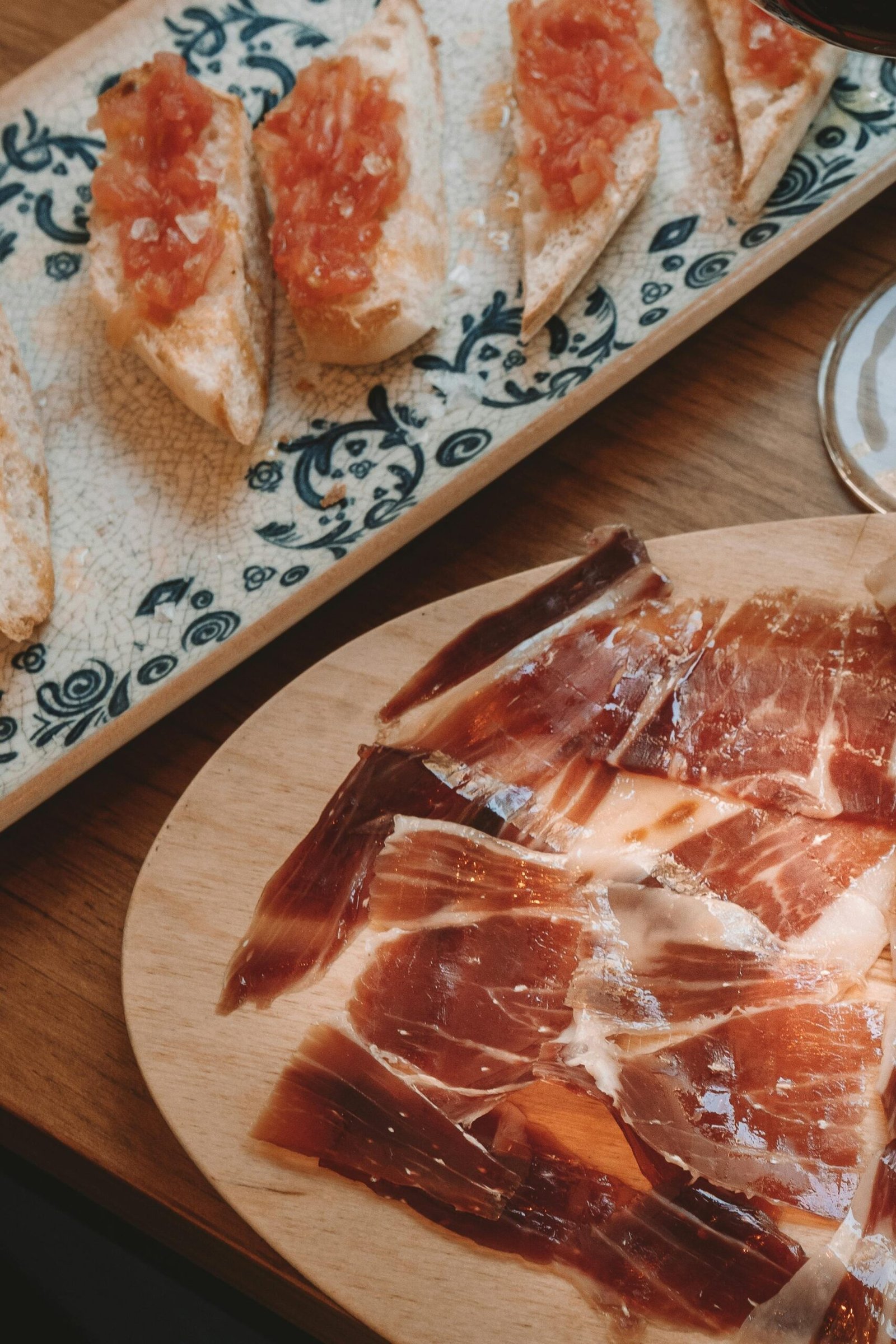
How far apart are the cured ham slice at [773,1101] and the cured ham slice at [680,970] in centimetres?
3

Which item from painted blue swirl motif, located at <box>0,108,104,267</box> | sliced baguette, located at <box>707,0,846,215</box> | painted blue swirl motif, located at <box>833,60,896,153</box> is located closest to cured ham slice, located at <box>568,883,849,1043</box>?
sliced baguette, located at <box>707,0,846,215</box>

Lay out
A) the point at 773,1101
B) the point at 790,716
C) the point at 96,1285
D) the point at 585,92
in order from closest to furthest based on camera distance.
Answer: the point at 773,1101 → the point at 790,716 → the point at 96,1285 → the point at 585,92

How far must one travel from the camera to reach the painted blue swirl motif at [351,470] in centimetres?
189

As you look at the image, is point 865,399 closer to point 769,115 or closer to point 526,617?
Result: point 769,115

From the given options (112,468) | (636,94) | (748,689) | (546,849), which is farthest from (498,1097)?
(636,94)

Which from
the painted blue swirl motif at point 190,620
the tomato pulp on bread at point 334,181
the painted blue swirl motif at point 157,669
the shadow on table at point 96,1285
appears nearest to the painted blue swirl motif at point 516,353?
the tomato pulp on bread at point 334,181

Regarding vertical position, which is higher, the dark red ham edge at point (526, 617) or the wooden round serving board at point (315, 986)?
the dark red ham edge at point (526, 617)

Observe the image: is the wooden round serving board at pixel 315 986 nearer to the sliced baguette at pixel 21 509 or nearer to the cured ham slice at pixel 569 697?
the cured ham slice at pixel 569 697

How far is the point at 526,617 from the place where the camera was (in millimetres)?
1715

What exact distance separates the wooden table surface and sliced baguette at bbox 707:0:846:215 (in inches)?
6.7

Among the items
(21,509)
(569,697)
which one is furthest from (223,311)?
(569,697)

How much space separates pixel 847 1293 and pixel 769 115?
1920 millimetres

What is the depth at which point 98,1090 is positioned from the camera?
1.61 metres

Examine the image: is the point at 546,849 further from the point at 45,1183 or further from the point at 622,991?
the point at 45,1183
